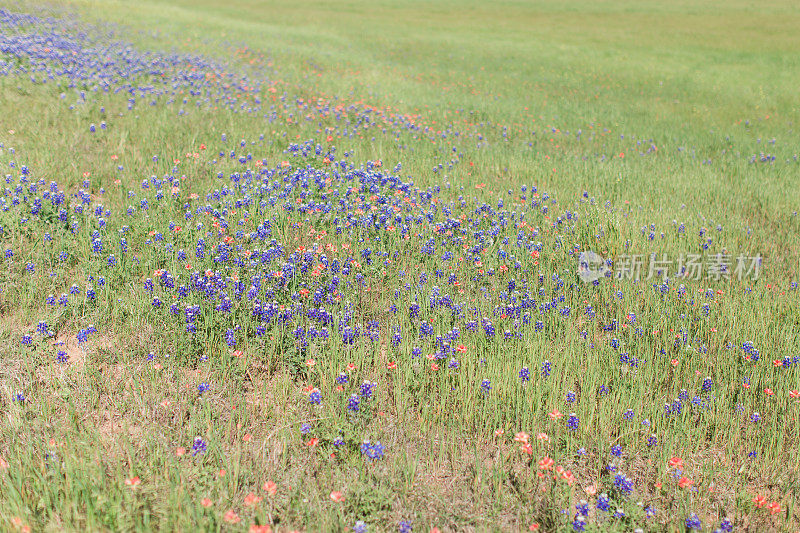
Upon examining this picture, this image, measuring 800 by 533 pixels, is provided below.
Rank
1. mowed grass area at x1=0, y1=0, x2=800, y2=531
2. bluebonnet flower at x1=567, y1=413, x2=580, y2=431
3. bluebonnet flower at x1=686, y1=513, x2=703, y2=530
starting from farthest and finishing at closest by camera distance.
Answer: bluebonnet flower at x1=567, y1=413, x2=580, y2=431 < mowed grass area at x1=0, y1=0, x2=800, y2=531 < bluebonnet flower at x1=686, y1=513, x2=703, y2=530

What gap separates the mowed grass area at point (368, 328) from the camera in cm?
302

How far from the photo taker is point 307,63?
17312mm

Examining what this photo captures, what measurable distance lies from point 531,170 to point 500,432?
6.18 metres

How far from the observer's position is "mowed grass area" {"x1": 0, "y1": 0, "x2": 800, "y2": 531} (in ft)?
9.90

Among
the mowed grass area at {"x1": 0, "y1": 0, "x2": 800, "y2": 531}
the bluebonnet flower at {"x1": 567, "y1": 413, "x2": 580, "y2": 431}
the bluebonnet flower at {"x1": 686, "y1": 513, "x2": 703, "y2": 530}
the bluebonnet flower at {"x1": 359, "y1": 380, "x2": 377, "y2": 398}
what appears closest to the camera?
the bluebonnet flower at {"x1": 686, "y1": 513, "x2": 703, "y2": 530}

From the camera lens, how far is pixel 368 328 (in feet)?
14.7

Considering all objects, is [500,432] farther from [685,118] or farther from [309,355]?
[685,118]

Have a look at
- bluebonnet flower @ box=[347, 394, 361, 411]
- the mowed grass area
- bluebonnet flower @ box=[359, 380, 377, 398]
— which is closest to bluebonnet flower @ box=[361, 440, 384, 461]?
the mowed grass area

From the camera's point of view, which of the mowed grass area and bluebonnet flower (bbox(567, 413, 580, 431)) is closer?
the mowed grass area

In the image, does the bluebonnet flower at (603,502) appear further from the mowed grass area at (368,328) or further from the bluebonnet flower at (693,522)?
the bluebonnet flower at (693,522)

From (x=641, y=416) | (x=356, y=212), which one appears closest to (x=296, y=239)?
(x=356, y=212)

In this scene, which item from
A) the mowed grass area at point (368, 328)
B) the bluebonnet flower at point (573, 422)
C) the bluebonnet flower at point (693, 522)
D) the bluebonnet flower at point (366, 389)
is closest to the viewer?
the bluebonnet flower at point (693, 522)

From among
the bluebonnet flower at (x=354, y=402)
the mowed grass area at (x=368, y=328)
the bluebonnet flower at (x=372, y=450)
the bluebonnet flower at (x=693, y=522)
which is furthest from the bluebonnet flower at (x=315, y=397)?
the bluebonnet flower at (x=693, y=522)

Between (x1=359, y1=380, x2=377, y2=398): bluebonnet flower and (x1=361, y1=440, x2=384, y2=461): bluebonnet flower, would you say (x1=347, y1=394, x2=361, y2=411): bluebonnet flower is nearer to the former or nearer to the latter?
(x1=359, y1=380, x2=377, y2=398): bluebonnet flower
